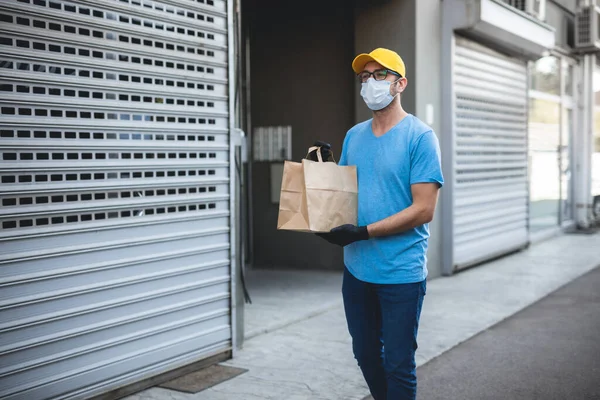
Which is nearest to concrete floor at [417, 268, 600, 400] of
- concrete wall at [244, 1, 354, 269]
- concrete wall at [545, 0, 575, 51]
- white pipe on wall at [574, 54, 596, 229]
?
concrete wall at [244, 1, 354, 269]

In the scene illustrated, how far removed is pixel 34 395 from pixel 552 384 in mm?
3479

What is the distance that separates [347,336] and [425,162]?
340 cm

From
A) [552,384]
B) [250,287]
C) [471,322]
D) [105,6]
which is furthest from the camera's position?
[250,287]

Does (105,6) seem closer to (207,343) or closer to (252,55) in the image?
(207,343)

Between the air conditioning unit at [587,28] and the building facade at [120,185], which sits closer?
the building facade at [120,185]

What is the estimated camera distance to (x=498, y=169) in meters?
11.5

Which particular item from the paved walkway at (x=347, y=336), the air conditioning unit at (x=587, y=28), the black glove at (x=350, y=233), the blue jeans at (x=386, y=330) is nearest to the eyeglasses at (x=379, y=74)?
the black glove at (x=350, y=233)

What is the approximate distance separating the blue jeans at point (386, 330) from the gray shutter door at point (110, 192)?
1813 mm

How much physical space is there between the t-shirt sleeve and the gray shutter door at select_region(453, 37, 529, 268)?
6.64 m

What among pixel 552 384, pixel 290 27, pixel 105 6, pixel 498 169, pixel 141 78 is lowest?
pixel 552 384

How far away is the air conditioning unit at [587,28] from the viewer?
14781mm

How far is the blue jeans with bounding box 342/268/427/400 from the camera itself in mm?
3393

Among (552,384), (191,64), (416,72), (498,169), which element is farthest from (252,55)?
(552,384)

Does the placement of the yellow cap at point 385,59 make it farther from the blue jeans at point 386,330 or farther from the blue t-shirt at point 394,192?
the blue jeans at point 386,330
